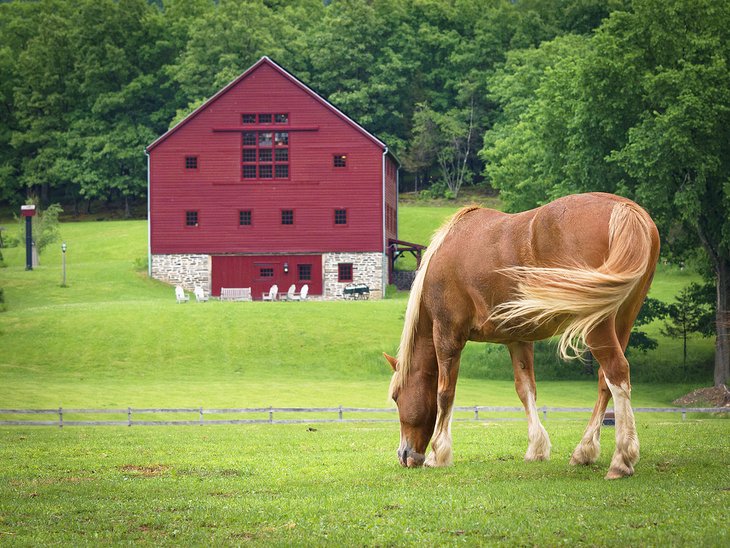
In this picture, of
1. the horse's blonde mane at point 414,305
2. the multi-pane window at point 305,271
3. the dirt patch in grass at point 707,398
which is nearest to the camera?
the horse's blonde mane at point 414,305

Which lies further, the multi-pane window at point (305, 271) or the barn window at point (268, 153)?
the barn window at point (268, 153)

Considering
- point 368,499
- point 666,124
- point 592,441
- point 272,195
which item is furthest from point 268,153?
point 368,499

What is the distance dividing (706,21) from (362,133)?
26173mm

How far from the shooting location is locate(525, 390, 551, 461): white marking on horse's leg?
38.0ft

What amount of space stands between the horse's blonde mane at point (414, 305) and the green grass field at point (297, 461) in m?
1.18

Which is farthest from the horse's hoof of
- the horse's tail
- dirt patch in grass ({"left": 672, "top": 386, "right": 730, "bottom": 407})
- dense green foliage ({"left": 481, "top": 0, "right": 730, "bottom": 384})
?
dirt patch in grass ({"left": 672, "top": 386, "right": 730, "bottom": 407})

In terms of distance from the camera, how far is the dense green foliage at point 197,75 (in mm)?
86125

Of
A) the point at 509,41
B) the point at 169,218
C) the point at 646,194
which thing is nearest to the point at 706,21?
the point at 646,194

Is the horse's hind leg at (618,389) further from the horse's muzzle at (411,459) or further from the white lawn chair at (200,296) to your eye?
the white lawn chair at (200,296)

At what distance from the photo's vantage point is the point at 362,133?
2181 inches

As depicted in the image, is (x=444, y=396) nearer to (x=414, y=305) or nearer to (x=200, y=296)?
(x=414, y=305)

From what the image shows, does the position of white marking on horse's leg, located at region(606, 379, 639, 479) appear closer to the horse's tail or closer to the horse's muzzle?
the horse's tail

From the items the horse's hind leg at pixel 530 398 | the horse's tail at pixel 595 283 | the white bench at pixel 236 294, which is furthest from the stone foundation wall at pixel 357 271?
the horse's tail at pixel 595 283

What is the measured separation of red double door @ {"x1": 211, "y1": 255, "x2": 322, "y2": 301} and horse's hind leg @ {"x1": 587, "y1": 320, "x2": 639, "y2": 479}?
45.6 metres
